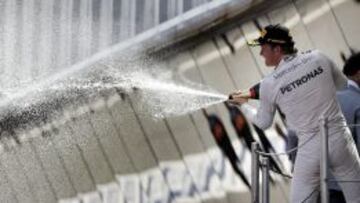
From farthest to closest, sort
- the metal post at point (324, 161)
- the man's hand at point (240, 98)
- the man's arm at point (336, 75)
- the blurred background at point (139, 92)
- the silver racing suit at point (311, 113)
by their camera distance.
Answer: the blurred background at point (139, 92) < the man's hand at point (240, 98) < the man's arm at point (336, 75) < the silver racing suit at point (311, 113) < the metal post at point (324, 161)

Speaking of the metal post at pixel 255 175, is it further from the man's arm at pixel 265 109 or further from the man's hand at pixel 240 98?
the man's hand at pixel 240 98

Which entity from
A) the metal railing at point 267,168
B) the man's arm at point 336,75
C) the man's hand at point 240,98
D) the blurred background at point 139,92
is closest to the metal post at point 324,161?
the metal railing at point 267,168

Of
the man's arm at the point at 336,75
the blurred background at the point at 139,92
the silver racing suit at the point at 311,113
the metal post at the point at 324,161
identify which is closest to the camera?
the metal post at the point at 324,161

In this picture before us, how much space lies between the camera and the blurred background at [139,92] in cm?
876

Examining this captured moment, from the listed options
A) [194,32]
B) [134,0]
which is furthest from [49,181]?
[194,32]

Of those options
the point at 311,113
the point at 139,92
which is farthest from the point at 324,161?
the point at 139,92

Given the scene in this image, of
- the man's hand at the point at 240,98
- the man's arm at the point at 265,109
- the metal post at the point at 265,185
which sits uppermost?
the man's hand at the point at 240,98

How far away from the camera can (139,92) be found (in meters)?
11.0

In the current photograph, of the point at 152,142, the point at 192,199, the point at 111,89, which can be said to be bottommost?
the point at 192,199

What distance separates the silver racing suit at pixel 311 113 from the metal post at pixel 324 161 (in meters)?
0.34

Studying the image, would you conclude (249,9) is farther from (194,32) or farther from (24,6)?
(24,6)

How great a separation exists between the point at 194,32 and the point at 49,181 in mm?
4717

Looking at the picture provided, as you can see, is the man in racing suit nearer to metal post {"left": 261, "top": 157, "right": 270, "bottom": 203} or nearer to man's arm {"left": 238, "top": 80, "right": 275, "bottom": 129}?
man's arm {"left": 238, "top": 80, "right": 275, "bottom": 129}

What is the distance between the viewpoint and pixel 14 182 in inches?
578
